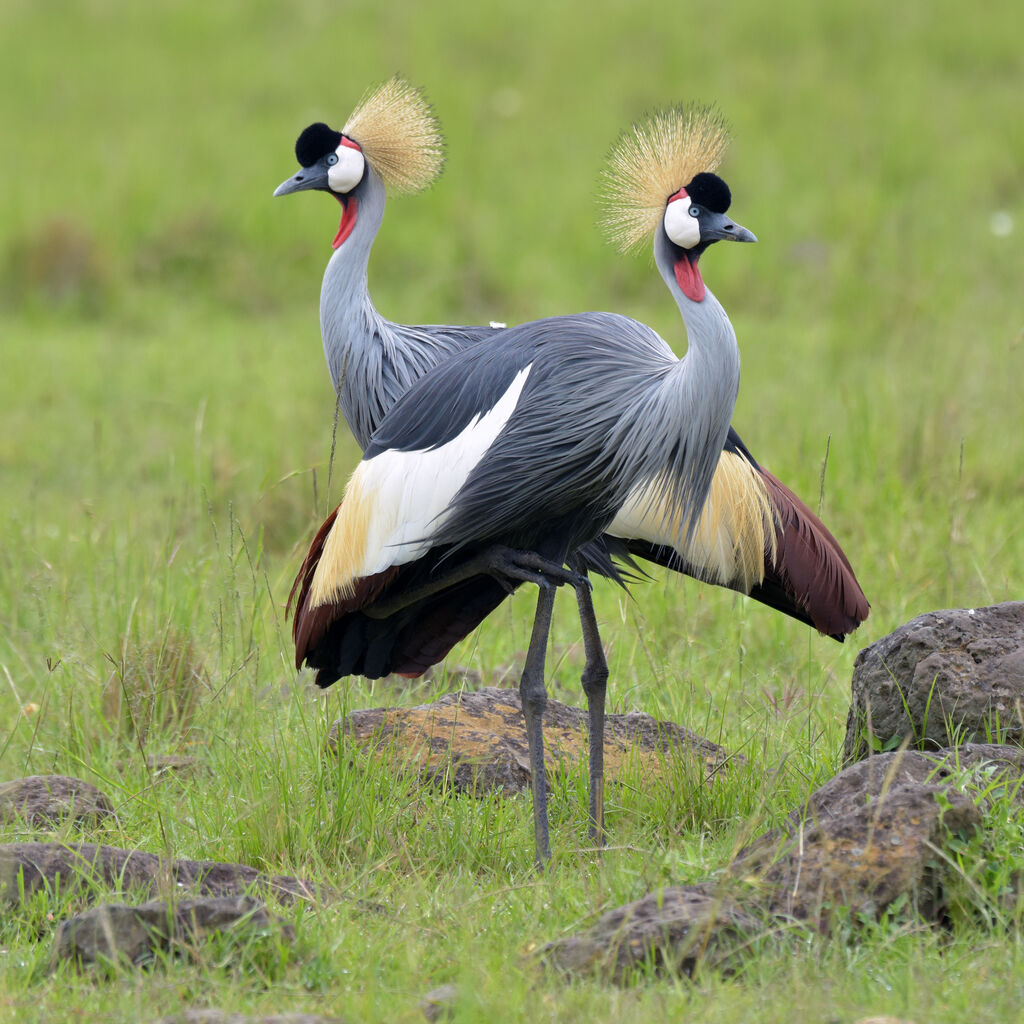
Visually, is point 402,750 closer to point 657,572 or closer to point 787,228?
point 657,572

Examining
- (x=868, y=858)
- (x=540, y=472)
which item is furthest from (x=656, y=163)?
(x=868, y=858)

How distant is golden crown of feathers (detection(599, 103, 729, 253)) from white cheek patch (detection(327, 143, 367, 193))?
903 millimetres

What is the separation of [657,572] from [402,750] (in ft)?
5.11

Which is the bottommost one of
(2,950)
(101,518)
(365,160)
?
(2,950)

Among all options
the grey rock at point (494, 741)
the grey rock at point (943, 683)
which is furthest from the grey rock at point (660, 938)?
the grey rock at point (494, 741)

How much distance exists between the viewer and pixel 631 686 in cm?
381

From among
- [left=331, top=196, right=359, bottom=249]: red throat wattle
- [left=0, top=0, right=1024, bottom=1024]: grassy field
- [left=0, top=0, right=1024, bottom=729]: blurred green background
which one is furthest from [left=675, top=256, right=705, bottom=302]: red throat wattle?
[left=331, top=196, right=359, bottom=249]: red throat wattle

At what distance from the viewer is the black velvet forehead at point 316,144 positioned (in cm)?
381

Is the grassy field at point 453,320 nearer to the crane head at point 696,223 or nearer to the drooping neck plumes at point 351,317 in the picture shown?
the drooping neck plumes at point 351,317

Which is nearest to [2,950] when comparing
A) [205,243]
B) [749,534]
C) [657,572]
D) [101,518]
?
[749,534]

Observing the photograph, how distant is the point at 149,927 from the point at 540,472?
108cm

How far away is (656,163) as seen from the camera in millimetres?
2998

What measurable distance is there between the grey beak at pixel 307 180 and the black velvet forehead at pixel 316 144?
3 centimetres

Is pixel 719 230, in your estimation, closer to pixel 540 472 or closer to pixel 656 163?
pixel 656 163
